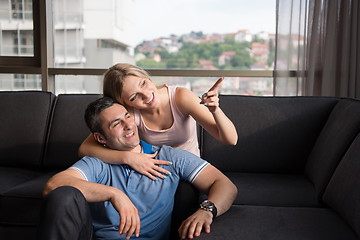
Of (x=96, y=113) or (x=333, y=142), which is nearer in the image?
(x=96, y=113)

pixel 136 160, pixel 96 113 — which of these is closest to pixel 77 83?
pixel 96 113

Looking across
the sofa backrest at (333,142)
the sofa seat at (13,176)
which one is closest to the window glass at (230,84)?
the sofa backrest at (333,142)

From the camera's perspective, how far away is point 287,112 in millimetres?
2246

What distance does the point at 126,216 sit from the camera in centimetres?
129

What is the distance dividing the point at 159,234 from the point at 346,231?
0.69m

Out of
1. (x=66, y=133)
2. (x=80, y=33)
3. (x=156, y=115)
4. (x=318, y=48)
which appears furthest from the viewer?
(x=80, y=33)

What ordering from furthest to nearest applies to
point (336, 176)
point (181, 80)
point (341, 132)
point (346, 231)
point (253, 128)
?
point (181, 80) < point (253, 128) < point (341, 132) < point (336, 176) < point (346, 231)

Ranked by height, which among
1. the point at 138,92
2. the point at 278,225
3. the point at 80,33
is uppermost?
the point at 80,33

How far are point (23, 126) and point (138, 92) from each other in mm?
1118

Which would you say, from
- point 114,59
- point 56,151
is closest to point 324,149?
point 56,151

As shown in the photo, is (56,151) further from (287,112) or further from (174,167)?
(287,112)

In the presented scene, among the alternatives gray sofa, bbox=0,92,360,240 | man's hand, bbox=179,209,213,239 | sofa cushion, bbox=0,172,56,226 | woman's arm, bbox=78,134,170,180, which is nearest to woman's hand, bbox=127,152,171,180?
woman's arm, bbox=78,134,170,180

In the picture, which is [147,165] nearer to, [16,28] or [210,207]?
[210,207]

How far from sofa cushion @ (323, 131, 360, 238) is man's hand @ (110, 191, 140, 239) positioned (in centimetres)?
74
